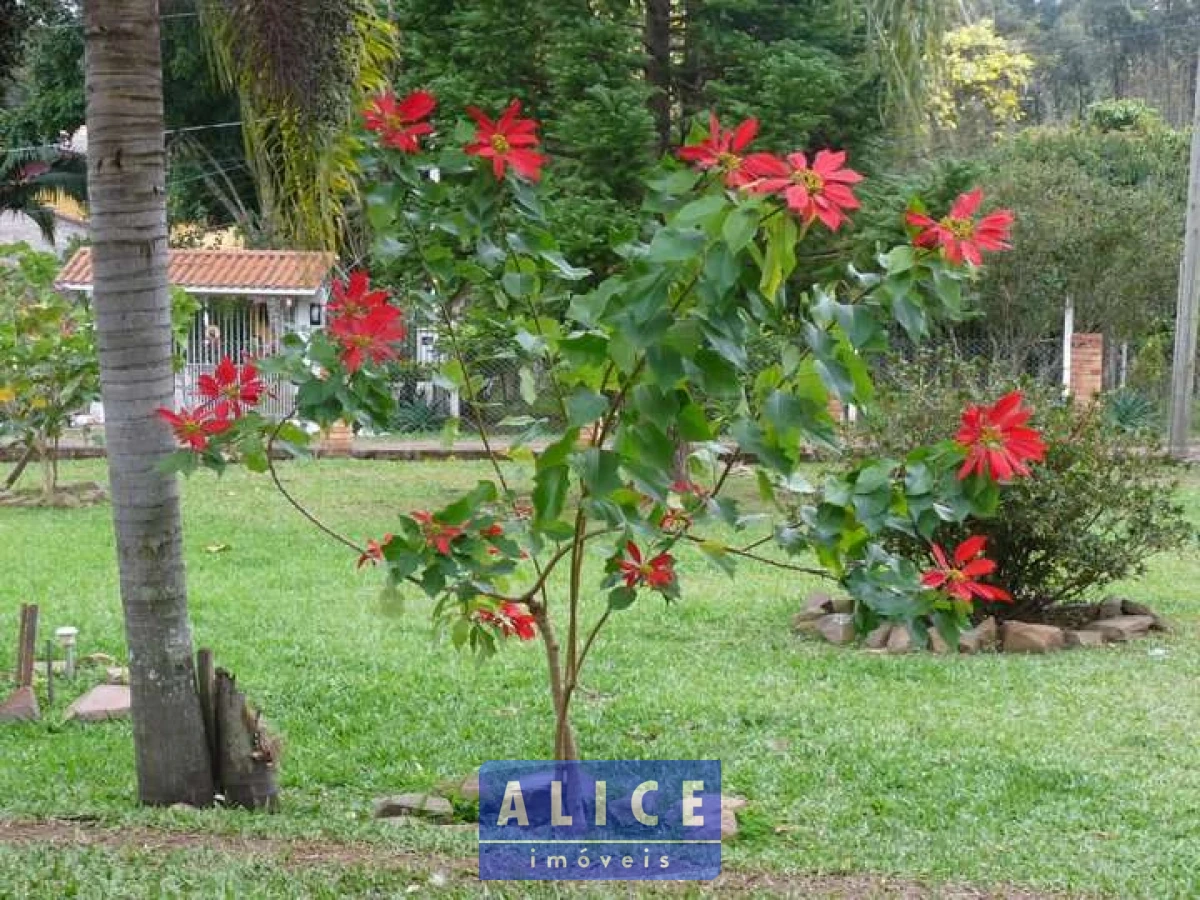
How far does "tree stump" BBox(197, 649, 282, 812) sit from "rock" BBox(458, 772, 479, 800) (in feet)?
2.02

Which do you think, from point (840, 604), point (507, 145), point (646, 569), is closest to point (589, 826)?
point (646, 569)

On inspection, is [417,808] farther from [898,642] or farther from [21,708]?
[898,642]

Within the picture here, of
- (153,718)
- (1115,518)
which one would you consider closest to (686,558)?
(1115,518)

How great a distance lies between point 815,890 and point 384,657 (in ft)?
13.6

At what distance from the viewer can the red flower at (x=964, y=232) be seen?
351cm

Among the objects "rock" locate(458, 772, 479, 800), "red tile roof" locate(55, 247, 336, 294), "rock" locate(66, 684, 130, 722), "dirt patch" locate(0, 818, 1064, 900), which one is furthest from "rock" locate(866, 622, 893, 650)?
"red tile roof" locate(55, 247, 336, 294)

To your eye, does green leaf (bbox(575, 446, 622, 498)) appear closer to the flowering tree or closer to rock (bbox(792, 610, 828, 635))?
the flowering tree

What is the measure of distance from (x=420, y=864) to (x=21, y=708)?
306 centimetres

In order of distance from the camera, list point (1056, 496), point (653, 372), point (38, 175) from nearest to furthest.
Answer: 1. point (653, 372)
2. point (1056, 496)
3. point (38, 175)

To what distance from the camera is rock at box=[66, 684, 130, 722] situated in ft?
21.8

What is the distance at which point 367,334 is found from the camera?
421 cm

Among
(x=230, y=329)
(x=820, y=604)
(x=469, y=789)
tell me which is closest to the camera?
(x=469, y=789)

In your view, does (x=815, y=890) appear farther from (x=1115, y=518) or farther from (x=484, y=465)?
(x=484, y=465)

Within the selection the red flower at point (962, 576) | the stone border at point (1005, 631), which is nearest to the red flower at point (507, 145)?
the red flower at point (962, 576)
